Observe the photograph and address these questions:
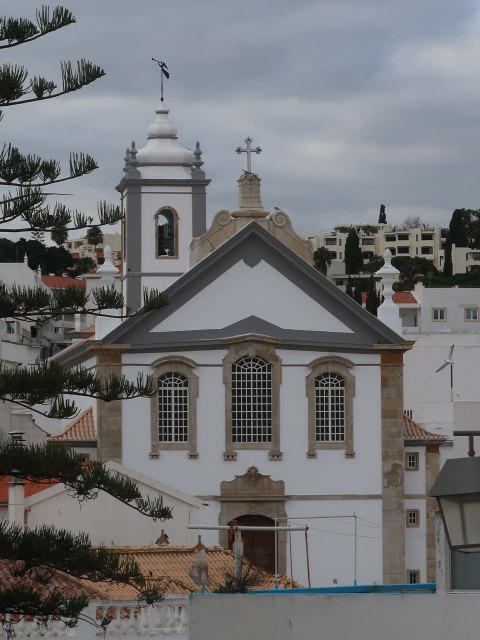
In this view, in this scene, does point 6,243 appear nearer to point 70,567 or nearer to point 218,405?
point 218,405

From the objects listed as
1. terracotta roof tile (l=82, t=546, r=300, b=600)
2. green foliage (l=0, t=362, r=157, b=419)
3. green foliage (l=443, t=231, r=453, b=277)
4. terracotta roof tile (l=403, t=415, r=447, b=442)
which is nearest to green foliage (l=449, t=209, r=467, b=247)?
green foliage (l=443, t=231, r=453, b=277)

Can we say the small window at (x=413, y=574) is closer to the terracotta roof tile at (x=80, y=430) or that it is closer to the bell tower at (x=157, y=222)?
the terracotta roof tile at (x=80, y=430)

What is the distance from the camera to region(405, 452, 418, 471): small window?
151 ft

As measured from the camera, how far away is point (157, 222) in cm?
5100

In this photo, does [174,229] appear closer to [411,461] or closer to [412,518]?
[411,461]

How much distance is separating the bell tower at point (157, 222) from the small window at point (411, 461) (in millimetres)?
8121

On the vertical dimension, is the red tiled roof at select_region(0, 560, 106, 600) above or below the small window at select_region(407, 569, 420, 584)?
below

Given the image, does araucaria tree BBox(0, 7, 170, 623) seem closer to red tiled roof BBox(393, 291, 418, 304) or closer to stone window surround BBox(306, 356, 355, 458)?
stone window surround BBox(306, 356, 355, 458)

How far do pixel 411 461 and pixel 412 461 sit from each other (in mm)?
23

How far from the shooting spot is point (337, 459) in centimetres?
4506

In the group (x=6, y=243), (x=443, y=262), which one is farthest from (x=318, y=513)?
(x=443, y=262)

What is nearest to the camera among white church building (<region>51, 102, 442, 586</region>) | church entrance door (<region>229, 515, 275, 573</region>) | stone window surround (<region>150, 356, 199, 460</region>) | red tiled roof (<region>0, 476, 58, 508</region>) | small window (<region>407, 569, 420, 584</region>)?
red tiled roof (<region>0, 476, 58, 508</region>)

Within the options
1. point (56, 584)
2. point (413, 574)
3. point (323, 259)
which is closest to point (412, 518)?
point (413, 574)

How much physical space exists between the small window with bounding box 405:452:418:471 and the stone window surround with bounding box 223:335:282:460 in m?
3.23
